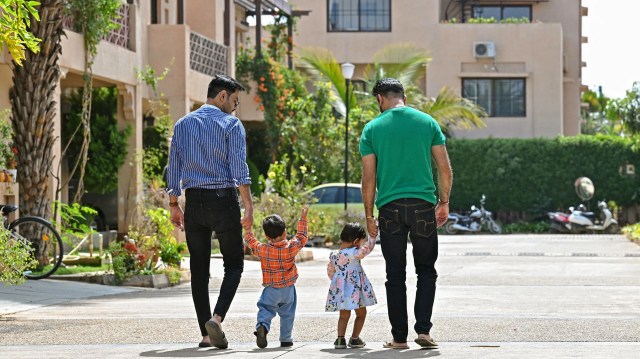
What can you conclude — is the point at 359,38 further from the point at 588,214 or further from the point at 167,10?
the point at 167,10

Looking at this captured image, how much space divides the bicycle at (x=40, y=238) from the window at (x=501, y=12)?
40.0 m

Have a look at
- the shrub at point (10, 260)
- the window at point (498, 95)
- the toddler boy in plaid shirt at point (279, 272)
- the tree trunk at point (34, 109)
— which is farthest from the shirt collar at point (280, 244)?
the window at point (498, 95)

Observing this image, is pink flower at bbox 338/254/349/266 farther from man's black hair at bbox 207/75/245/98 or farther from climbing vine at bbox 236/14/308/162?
climbing vine at bbox 236/14/308/162

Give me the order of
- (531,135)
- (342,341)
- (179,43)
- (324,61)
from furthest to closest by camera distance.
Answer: (531,135)
(324,61)
(179,43)
(342,341)

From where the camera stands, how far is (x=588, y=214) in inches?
1683

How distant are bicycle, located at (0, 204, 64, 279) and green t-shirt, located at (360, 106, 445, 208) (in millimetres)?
7480

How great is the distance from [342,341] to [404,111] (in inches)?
66.8

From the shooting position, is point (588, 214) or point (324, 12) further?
point (324, 12)

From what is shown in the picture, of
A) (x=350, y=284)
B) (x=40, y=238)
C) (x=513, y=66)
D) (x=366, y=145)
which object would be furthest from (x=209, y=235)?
(x=513, y=66)

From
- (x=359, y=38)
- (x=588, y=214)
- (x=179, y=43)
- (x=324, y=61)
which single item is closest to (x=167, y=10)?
(x=179, y=43)

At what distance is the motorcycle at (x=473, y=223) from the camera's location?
43000 mm

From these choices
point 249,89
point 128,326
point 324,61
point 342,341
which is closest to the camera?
point 342,341

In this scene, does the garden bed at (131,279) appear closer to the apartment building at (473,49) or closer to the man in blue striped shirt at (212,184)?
the man in blue striped shirt at (212,184)

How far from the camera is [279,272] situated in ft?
33.6
